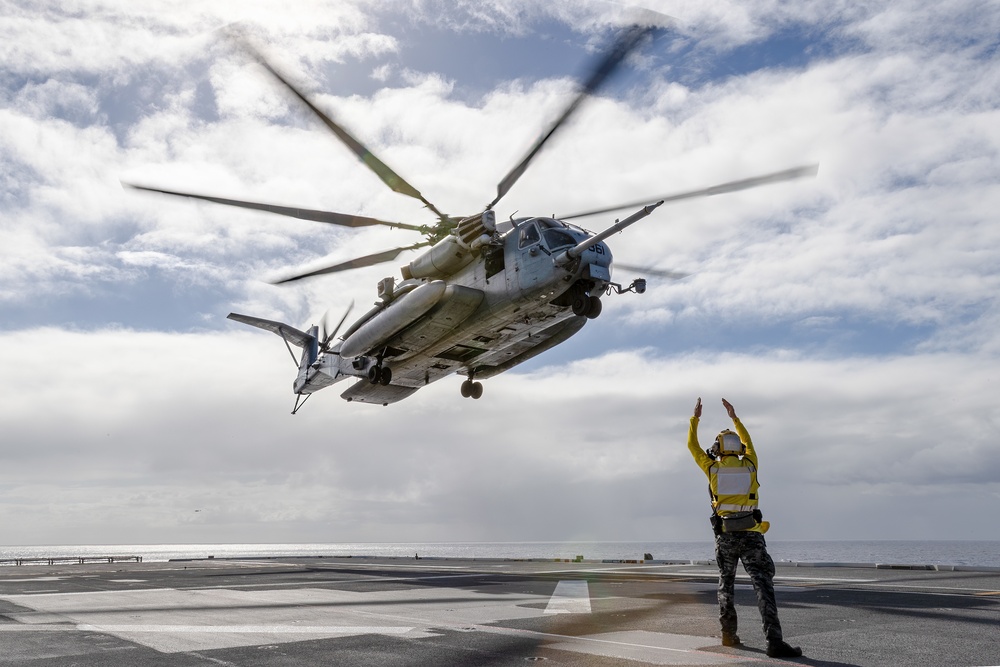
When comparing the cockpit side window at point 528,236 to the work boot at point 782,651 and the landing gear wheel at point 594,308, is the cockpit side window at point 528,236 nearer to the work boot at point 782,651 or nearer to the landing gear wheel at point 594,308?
the landing gear wheel at point 594,308

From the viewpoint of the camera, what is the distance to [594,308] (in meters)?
22.6

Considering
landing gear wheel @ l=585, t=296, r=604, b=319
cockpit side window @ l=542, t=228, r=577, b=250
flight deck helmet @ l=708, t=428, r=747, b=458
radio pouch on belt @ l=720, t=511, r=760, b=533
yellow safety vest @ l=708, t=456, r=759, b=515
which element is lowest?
radio pouch on belt @ l=720, t=511, r=760, b=533

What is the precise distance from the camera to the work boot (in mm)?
7836

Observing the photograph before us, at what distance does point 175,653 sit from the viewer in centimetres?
855

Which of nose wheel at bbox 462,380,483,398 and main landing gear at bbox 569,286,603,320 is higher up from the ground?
main landing gear at bbox 569,286,603,320

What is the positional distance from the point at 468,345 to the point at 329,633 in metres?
16.7

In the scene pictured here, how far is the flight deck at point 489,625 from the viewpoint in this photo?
808cm

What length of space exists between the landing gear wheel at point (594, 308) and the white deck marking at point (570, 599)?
7.93 metres

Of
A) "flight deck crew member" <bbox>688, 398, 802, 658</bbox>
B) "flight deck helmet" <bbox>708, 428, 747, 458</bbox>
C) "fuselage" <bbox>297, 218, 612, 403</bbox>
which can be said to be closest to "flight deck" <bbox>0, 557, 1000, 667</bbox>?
"flight deck crew member" <bbox>688, 398, 802, 658</bbox>

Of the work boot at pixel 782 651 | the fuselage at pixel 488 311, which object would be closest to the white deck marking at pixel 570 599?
the work boot at pixel 782 651

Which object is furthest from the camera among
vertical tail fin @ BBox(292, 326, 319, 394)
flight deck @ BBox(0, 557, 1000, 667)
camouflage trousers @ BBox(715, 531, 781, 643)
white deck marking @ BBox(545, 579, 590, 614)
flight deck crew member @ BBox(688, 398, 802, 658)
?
vertical tail fin @ BBox(292, 326, 319, 394)

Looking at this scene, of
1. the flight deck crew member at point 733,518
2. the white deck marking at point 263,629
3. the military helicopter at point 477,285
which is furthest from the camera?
the military helicopter at point 477,285

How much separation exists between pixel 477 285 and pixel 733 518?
16.0 meters

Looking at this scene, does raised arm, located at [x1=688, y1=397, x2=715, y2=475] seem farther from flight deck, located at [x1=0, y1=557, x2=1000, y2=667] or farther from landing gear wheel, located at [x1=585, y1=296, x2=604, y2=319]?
landing gear wheel, located at [x1=585, y1=296, x2=604, y2=319]
